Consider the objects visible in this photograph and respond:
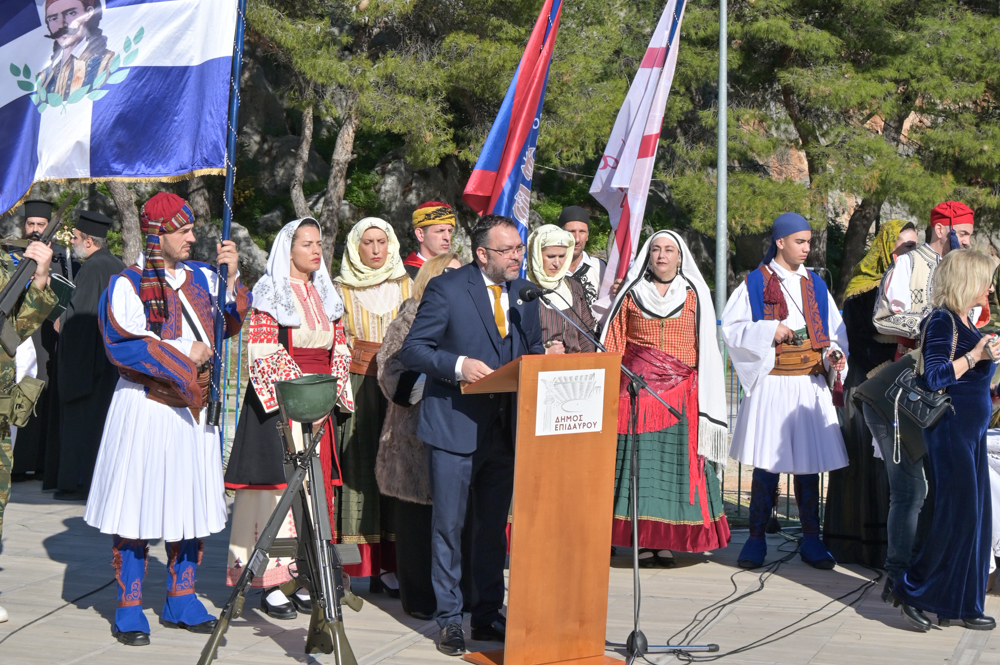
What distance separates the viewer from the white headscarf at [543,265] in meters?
6.27

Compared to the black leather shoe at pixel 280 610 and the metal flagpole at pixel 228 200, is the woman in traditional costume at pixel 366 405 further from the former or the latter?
the metal flagpole at pixel 228 200

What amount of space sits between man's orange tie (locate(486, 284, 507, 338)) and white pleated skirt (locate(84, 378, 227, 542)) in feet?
4.89

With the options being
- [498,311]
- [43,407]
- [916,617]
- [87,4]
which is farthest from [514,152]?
[43,407]

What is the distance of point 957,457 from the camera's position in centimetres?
529

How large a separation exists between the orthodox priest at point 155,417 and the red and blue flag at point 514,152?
1.78 meters

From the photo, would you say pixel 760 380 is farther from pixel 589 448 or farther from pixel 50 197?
pixel 50 197

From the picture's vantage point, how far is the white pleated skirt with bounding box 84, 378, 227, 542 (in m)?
4.95

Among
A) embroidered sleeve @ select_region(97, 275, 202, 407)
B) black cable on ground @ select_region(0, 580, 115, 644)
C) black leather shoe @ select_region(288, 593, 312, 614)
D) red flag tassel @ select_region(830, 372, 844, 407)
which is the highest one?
embroidered sleeve @ select_region(97, 275, 202, 407)

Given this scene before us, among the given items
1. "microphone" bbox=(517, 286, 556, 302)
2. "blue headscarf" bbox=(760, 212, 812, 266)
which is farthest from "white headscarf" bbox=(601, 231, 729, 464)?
"microphone" bbox=(517, 286, 556, 302)

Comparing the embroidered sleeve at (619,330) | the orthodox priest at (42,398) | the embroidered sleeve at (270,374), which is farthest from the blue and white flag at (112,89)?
the orthodox priest at (42,398)

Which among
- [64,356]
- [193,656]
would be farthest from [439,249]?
[64,356]

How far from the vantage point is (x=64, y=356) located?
8484 mm

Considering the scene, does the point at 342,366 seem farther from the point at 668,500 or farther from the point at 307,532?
the point at 668,500

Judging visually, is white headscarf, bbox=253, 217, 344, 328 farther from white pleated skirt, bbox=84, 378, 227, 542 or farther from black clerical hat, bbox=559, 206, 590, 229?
black clerical hat, bbox=559, 206, 590, 229
